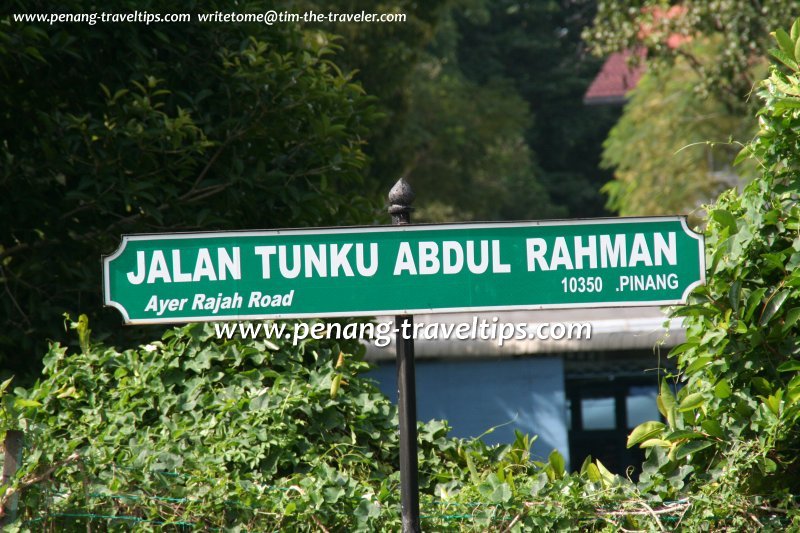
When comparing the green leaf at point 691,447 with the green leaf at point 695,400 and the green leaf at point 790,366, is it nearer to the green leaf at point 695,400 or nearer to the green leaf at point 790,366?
the green leaf at point 695,400

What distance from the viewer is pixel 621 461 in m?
13.1

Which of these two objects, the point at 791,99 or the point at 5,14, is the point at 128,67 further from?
the point at 791,99

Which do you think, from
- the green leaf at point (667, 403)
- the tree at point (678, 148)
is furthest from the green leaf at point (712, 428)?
the tree at point (678, 148)

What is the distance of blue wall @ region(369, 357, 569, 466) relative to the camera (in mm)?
10547

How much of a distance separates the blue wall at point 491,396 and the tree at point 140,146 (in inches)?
133

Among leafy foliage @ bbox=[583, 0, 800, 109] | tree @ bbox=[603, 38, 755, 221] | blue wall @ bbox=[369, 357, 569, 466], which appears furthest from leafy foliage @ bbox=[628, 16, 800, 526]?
tree @ bbox=[603, 38, 755, 221]

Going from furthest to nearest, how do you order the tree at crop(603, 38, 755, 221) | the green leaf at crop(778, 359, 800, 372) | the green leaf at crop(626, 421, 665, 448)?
the tree at crop(603, 38, 755, 221) → the green leaf at crop(626, 421, 665, 448) → the green leaf at crop(778, 359, 800, 372)

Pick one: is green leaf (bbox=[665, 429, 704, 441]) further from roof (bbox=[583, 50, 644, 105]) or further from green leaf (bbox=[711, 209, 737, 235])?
roof (bbox=[583, 50, 644, 105])

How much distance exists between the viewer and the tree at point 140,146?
22.3 ft

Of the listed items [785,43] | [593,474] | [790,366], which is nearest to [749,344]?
[790,366]

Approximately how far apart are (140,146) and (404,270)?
3622 mm

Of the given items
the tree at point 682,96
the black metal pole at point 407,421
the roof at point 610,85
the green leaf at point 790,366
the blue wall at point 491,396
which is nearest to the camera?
the black metal pole at point 407,421

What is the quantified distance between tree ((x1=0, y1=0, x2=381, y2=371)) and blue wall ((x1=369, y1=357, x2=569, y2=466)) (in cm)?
338

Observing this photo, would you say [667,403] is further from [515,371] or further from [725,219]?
[515,371]
